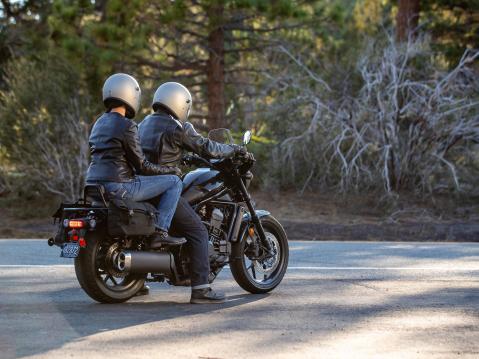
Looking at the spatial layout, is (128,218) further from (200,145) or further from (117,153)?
(200,145)

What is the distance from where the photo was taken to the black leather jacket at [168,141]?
8625 mm

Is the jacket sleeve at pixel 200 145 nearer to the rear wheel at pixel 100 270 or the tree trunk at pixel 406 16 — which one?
the rear wheel at pixel 100 270

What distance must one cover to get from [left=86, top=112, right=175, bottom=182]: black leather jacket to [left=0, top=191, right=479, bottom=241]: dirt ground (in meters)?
8.15

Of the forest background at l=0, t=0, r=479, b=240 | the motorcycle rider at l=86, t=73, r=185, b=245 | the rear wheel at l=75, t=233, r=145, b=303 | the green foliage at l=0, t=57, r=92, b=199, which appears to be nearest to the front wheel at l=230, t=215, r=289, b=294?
the motorcycle rider at l=86, t=73, r=185, b=245

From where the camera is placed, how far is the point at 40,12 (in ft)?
97.0

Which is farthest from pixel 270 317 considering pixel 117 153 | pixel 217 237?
pixel 117 153

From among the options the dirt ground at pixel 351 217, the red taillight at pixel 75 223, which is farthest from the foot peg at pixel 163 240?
the dirt ground at pixel 351 217

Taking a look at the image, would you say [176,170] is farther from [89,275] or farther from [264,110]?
[264,110]

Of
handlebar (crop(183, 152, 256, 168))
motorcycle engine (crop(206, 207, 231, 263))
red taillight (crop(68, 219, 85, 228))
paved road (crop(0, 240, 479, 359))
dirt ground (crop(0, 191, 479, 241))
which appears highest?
handlebar (crop(183, 152, 256, 168))

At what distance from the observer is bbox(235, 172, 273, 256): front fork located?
366 inches

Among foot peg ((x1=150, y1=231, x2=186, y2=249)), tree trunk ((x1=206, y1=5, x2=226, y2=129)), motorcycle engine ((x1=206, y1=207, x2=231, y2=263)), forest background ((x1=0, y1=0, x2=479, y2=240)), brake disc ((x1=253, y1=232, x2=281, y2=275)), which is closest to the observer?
foot peg ((x1=150, y1=231, x2=186, y2=249))

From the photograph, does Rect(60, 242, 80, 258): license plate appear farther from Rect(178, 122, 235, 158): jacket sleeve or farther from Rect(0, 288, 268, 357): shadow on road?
Rect(178, 122, 235, 158): jacket sleeve

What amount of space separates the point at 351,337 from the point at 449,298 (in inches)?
88.7

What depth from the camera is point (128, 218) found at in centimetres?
818
